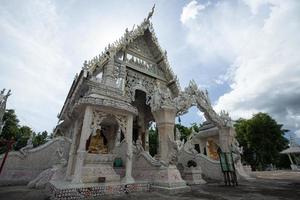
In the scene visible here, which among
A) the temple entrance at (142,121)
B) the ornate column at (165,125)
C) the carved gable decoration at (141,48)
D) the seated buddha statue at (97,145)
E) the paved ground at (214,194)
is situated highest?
the carved gable decoration at (141,48)

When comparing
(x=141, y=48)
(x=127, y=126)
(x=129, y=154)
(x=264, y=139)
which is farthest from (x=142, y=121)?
(x=264, y=139)

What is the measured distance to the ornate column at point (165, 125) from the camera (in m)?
7.76

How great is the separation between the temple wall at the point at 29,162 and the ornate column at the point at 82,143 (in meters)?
4.08

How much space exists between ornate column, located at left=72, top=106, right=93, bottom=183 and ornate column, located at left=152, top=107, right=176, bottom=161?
11.2ft

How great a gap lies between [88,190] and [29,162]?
6.93 meters

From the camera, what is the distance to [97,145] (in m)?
7.54

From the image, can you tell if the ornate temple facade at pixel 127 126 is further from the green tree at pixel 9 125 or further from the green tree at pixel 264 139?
the green tree at pixel 264 139

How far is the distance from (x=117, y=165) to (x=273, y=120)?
84.5 feet

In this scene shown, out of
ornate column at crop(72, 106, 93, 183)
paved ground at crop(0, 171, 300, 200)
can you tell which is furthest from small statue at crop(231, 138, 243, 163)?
ornate column at crop(72, 106, 93, 183)

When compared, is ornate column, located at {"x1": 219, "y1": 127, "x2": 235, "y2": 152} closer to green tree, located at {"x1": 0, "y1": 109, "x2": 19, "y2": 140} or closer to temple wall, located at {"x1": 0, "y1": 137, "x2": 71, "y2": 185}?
temple wall, located at {"x1": 0, "y1": 137, "x2": 71, "y2": 185}

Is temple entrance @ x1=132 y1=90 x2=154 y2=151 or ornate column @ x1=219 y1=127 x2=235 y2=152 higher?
temple entrance @ x1=132 y1=90 x2=154 y2=151

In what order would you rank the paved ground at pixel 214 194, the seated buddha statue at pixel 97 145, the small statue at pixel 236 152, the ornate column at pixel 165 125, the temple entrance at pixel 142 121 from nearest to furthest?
the paved ground at pixel 214 194
the seated buddha statue at pixel 97 145
the ornate column at pixel 165 125
the small statue at pixel 236 152
the temple entrance at pixel 142 121

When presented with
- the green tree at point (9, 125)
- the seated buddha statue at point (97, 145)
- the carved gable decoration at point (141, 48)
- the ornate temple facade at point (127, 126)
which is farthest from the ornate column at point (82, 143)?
the green tree at point (9, 125)

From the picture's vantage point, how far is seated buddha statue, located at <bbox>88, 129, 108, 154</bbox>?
7.28 metres
